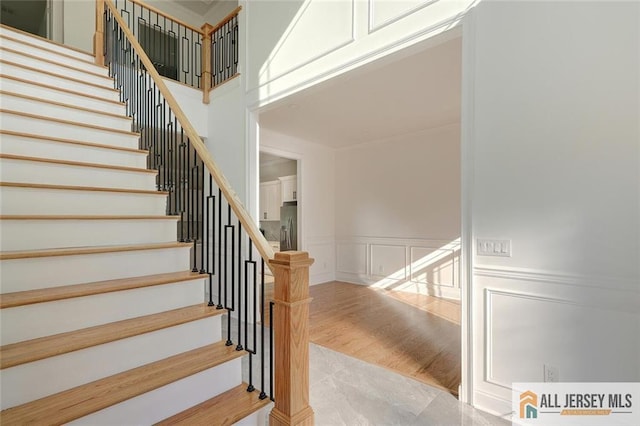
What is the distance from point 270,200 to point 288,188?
81 cm

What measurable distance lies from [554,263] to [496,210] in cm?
43

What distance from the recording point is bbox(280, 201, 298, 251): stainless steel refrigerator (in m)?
6.23

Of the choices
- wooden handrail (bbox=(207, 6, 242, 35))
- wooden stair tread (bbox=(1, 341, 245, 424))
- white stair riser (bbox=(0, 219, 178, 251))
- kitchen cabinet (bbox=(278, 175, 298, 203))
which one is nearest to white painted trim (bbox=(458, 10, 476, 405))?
wooden stair tread (bbox=(1, 341, 245, 424))

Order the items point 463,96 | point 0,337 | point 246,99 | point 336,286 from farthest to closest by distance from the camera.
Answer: point 336,286 < point 246,99 < point 463,96 < point 0,337

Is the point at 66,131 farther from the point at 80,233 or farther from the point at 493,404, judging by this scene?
the point at 493,404

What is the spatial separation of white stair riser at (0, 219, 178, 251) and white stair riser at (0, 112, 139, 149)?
42.7 inches

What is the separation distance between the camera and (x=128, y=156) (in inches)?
105

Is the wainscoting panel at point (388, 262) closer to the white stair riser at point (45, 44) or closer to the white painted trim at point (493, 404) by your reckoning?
Answer: the white painted trim at point (493, 404)

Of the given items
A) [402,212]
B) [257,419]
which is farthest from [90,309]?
[402,212]

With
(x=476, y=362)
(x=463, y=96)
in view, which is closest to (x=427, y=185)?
(x=463, y=96)

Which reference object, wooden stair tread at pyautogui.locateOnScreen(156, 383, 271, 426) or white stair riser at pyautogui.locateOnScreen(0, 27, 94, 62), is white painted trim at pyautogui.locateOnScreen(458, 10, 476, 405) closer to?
wooden stair tread at pyautogui.locateOnScreen(156, 383, 271, 426)

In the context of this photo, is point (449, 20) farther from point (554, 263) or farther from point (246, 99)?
point (246, 99)

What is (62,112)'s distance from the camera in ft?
8.71

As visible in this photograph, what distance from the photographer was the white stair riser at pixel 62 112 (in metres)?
2.44
